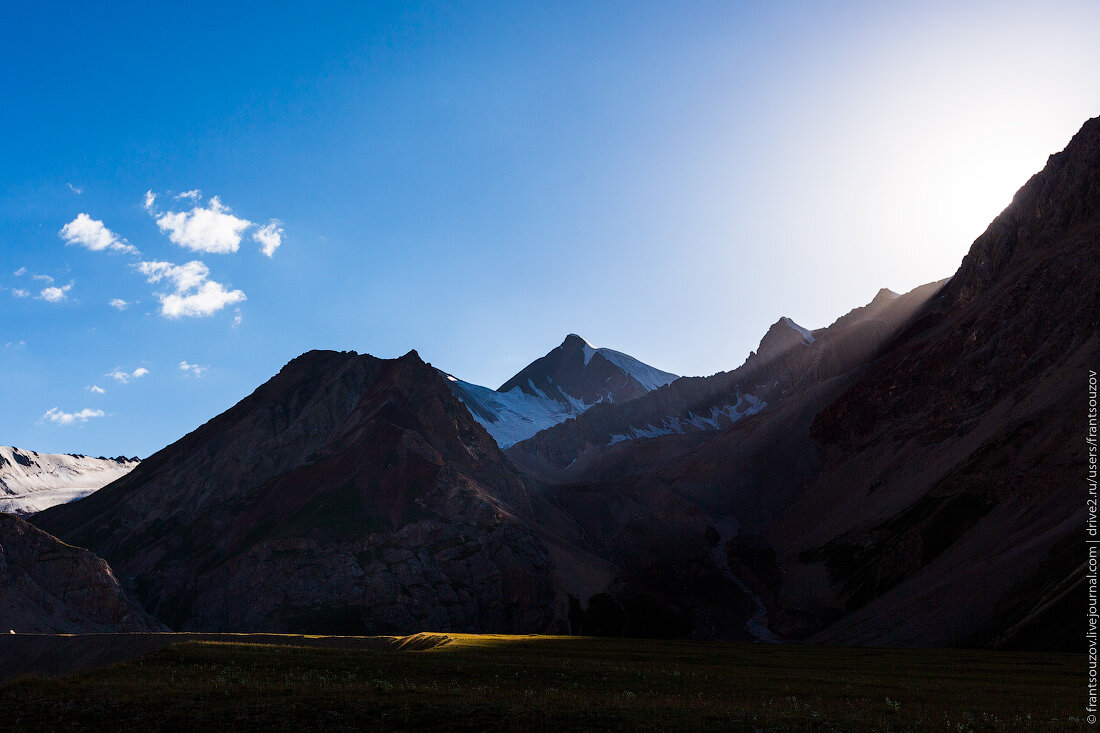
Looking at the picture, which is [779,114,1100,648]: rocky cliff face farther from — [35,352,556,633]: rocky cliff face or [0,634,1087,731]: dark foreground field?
[35,352,556,633]: rocky cliff face

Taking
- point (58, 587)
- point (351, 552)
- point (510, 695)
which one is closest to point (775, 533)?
point (351, 552)

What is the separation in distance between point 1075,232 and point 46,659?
210 meters

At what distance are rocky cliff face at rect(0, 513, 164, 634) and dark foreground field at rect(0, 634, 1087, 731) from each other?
267 feet

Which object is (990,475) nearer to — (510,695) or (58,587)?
(510,695)

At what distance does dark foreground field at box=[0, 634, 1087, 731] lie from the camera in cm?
2942

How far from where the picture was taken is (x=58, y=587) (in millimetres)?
124750

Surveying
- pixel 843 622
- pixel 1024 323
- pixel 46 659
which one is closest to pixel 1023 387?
pixel 1024 323

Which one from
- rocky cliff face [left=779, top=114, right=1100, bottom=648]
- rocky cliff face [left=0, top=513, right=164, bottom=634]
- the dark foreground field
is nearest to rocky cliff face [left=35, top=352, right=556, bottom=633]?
rocky cliff face [left=0, top=513, right=164, bottom=634]

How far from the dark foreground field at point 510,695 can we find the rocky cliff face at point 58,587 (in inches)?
3209

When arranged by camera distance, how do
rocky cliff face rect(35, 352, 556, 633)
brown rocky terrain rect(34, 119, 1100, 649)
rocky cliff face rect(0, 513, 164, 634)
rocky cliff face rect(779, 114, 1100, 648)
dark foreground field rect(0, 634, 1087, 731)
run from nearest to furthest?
dark foreground field rect(0, 634, 1087, 731)
rocky cliff face rect(779, 114, 1100, 648)
rocky cliff face rect(0, 513, 164, 634)
brown rocky terrain rect(34, 119, 1100, 649)
rocky cliff face rect(35, 352, 556, 633)

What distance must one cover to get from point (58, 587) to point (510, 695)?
12176 cm

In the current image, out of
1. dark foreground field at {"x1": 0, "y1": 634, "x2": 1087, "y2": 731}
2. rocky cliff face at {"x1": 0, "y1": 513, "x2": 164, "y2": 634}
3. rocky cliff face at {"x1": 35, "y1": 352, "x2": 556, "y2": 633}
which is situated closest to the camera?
dark foreground field at {"x1": 0, "y1": 634, "x2": 1087, "y2": 731}

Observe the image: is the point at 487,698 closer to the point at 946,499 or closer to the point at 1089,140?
the point at 946,499

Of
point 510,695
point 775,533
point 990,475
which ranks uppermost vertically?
point 990,475
